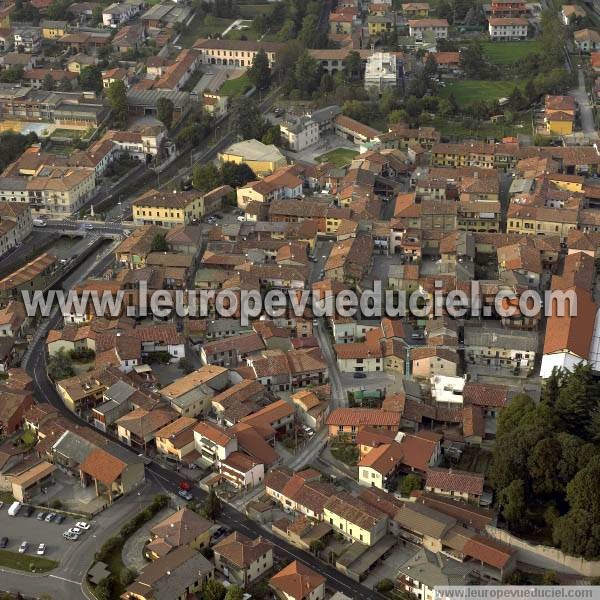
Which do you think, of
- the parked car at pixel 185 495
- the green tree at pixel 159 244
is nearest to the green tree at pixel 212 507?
the parked car at pixel 185 495

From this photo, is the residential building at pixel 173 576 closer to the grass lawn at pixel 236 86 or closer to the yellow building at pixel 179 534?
the yellow building at pixel 179 534

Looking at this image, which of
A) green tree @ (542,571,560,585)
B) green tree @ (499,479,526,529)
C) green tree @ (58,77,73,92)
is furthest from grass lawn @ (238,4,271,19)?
green tree @ (542,571,560,585)

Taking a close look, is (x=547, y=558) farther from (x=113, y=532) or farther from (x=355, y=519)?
(x=113, y=532)

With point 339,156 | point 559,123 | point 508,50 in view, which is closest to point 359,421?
point 339,156

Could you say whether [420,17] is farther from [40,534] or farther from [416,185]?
[40,534]

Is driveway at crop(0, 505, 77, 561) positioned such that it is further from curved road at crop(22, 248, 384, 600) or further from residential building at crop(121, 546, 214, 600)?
residential building at crop(121, 546, 214, 600)
